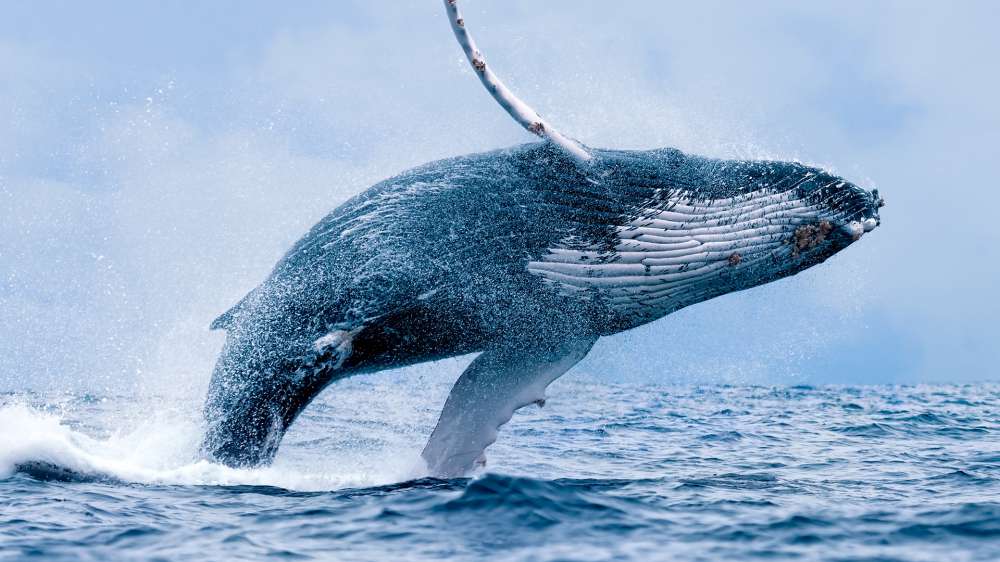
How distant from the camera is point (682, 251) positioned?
9023mm

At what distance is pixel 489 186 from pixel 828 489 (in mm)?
4542

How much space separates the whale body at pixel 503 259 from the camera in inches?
345

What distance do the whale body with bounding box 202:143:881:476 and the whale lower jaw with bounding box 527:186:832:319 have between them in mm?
12

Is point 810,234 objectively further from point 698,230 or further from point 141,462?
point 141,462

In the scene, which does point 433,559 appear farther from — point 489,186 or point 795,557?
point 489,186

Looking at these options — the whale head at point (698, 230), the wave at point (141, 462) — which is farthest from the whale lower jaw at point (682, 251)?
the wave at point (141, 462)

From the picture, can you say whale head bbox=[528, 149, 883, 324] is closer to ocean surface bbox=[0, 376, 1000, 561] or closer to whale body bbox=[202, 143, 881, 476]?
whale body bbox=[202, 143, 881, 476]

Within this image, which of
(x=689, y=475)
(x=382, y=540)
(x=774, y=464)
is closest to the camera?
(x=382, y=540)

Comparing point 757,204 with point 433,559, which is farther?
point 757,204

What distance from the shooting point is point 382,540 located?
712 cm

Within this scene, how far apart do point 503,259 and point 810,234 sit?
8.99 ft

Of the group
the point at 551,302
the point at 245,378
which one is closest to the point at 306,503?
the point at 245,378

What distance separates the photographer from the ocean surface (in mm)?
7047

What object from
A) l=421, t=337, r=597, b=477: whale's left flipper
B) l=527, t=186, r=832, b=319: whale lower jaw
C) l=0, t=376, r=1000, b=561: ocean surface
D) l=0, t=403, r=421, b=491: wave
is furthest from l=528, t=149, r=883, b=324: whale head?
l=0, t=403, r=421, b=491: wave
